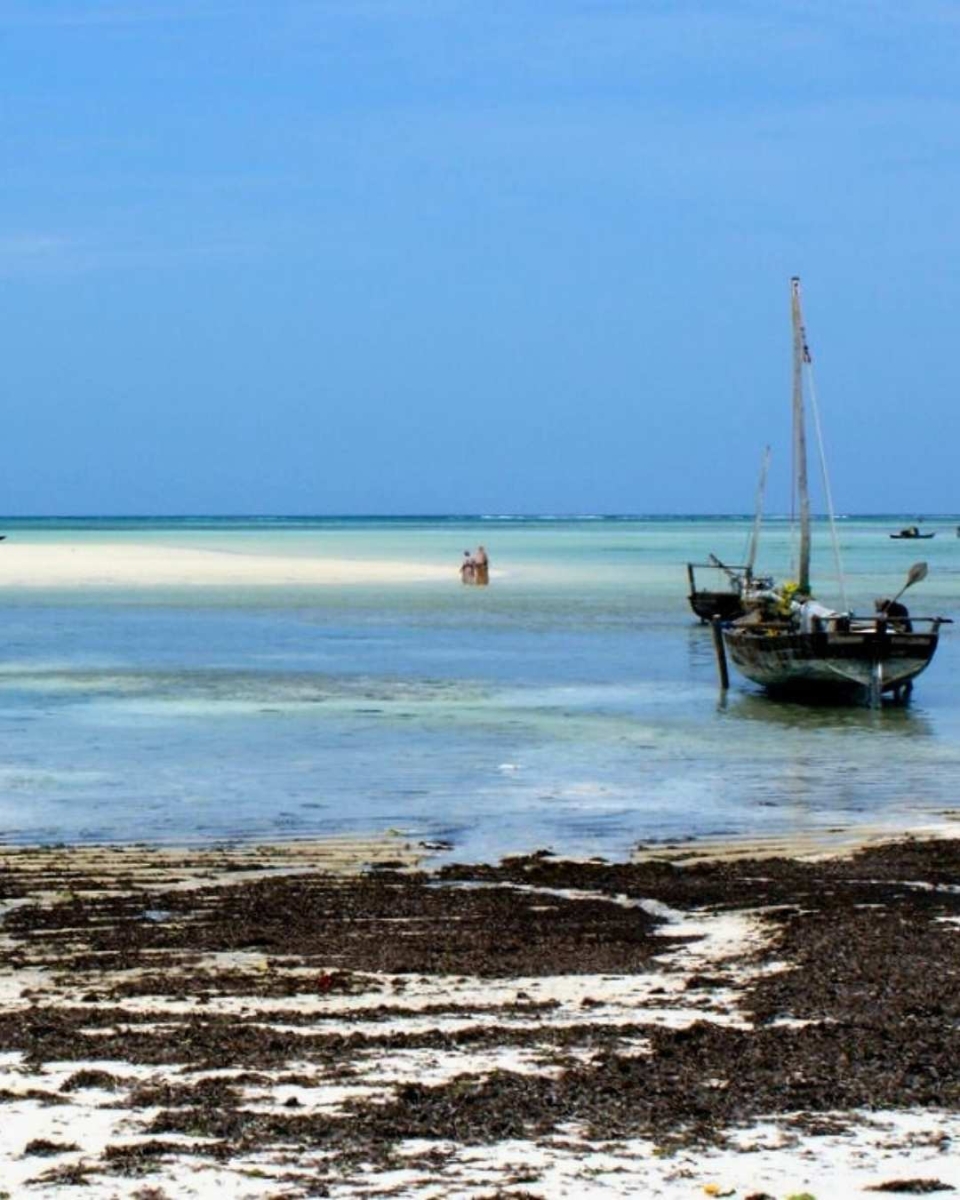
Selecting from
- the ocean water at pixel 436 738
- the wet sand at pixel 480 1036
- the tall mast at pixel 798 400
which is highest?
the tall mast at pixel 798 400

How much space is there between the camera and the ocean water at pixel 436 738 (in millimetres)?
18203

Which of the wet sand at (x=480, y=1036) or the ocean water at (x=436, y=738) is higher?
the wet sand at (x=480, y=1036)

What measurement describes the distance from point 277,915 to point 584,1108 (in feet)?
17.1

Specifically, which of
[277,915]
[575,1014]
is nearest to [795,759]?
[277,915]

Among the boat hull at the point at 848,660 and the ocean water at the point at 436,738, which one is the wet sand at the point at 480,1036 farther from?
the boat hull at the point at 848,660

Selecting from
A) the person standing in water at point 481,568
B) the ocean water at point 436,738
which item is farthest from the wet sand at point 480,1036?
the person standing in water at point 481,568

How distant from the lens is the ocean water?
18.2 m

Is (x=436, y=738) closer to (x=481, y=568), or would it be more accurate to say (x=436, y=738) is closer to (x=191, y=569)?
(x=481, y=568)

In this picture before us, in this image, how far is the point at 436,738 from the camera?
2491 cm

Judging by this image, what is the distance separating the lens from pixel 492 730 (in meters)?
26.0

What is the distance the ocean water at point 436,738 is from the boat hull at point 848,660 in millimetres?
644

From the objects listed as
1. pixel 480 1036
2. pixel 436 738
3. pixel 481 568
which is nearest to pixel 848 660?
pixel 436 738

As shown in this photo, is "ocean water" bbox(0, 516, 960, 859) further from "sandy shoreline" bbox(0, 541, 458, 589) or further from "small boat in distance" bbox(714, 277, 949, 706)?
"sandy shoreline" bbox(0, 541, 458, 589)

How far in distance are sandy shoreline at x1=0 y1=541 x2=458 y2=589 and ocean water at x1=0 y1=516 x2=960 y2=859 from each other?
2465 cm
